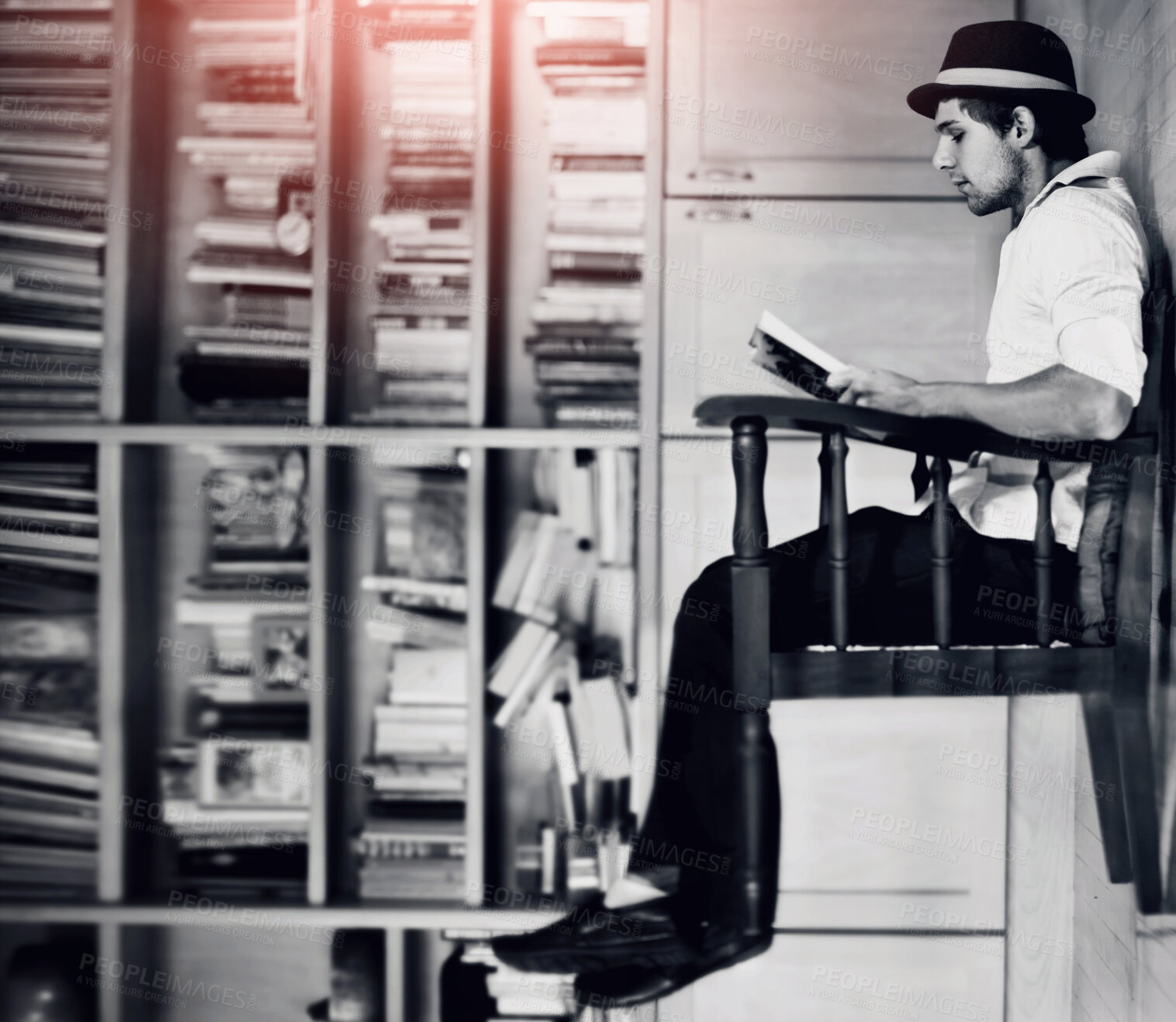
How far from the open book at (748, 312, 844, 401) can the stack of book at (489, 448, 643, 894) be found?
53 cm

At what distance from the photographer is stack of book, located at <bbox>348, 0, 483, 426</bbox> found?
1911 millimetres

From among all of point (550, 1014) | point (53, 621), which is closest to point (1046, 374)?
point (550, 1014)

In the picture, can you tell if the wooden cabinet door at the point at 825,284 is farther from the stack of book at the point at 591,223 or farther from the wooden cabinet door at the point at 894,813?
the wooden cabinet door at the point at 894,813

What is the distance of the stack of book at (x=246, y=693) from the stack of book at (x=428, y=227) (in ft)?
0.95

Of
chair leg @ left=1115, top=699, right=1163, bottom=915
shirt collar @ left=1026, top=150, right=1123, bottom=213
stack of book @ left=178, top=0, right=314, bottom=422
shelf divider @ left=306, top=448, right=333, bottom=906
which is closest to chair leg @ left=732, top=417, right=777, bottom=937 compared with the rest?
chair leg @ left=1115, top=699, right=1163, bottom=915

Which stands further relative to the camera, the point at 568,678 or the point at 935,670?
the point at 568,678

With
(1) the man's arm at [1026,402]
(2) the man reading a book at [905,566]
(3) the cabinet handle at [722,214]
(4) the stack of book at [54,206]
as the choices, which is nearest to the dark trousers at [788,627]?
(2) the man reading a book at [905,566]

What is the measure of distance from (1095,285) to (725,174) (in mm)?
698

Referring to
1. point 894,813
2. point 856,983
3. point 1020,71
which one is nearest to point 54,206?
point 1020,71

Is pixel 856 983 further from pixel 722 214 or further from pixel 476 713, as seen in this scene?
pixel 722 214

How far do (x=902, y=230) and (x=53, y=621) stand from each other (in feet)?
5.72

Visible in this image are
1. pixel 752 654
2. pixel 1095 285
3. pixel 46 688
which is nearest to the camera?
pixel 752 654

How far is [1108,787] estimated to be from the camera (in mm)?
1311

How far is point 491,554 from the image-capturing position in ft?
6.58
